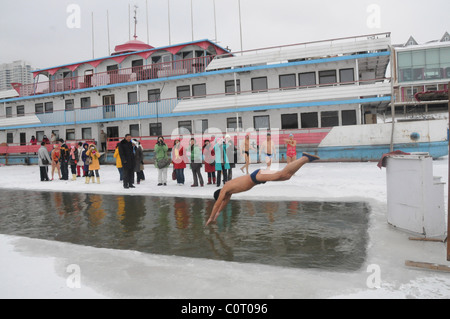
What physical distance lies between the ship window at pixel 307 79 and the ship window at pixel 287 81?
16.2 inches

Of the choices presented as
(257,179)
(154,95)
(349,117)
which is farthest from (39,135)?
(257,179)

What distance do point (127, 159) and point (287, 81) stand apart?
13.6 meters

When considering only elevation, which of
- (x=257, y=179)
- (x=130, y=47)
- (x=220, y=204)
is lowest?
(x=220, y=204)

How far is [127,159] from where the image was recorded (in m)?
11.9

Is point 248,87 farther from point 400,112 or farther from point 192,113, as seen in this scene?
point 400,112

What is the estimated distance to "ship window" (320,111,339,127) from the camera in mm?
20500

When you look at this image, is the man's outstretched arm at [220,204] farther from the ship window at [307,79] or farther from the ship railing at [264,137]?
the ship window at [307,79]

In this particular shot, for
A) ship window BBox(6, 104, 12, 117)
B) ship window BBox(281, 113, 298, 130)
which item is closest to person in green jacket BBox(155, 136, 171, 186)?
ship window BBox(281, 113, 298, 130)

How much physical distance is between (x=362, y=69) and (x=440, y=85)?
100ft

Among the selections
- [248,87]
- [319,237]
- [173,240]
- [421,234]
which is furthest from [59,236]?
[248,87]

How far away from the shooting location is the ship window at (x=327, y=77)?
20.7m

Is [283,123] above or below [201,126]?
below

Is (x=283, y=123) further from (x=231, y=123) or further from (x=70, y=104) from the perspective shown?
(x=70, y=104)

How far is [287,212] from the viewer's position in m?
7.28
